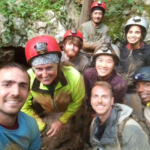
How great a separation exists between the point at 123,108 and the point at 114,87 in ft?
2.89

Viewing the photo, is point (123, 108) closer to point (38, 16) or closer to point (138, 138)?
point (138, 138)

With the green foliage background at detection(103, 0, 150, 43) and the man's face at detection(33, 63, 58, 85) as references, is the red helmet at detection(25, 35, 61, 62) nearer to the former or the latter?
the man's face at detection(33, 63, 58, 85)

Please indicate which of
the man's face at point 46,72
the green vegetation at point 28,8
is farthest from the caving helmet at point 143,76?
the green vegetation at point 28,8

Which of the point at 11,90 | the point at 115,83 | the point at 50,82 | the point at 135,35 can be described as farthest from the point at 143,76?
the point at 11,90

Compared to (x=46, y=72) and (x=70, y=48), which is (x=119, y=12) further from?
(x=46, y=72)

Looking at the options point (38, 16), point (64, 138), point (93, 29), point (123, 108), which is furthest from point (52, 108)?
point (38, 16)

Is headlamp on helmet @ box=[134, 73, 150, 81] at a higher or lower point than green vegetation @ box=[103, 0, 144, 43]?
lower

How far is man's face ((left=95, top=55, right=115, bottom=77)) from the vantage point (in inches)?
147

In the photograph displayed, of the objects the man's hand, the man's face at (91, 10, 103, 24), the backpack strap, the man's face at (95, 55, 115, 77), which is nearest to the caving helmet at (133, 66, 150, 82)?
the man's face at (95, 55, 115, 77)

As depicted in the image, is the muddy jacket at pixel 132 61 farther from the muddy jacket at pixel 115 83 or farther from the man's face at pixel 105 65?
the man's face at pixel 105 65

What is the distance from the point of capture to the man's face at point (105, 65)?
373cm

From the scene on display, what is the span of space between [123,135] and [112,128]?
174 millimetres

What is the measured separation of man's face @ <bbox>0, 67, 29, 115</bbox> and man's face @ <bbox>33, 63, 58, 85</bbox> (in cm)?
88

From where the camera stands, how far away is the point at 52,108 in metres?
3.95
